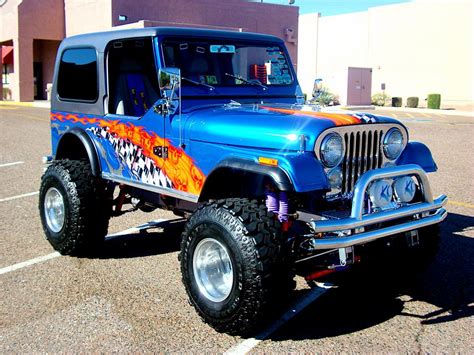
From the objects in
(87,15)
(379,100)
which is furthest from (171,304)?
(379,100)

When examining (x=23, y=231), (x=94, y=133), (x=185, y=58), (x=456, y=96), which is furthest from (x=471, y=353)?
(x=456, y=96)

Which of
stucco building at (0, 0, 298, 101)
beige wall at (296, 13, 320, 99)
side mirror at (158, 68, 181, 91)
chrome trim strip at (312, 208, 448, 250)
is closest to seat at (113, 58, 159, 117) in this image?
side mirror at (158, 68, 181, 91)

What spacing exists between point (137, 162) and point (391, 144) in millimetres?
2093

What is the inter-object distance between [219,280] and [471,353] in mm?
1712

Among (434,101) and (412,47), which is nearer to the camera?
(434,101)

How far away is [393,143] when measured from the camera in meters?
4.52

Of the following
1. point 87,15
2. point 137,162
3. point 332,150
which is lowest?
point 137,162

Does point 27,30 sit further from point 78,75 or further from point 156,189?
point 156,189

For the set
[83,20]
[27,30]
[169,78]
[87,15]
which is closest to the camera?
[169,78]

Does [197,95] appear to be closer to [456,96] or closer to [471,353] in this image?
[471,353]

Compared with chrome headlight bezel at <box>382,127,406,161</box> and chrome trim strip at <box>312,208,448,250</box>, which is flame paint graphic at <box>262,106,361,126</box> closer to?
chrome headlight bezel at <box>382,127,406,161</box>

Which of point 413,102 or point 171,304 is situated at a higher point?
point 413,102

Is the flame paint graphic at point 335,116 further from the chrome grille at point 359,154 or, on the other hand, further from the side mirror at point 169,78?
the side mirror at point 169,78

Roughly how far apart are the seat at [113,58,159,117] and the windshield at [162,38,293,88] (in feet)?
1.48
